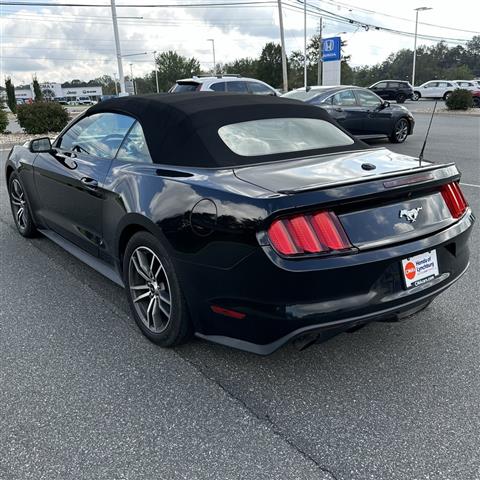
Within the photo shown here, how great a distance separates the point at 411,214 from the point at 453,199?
1.65ft

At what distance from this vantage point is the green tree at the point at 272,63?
64875mm

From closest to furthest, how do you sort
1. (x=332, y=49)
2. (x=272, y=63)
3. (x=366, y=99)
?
1. (x=366, y=99)
2. (x=332, y=49)
3. (x=272, y=63)

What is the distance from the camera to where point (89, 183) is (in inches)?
143

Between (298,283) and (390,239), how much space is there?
0.56 meters

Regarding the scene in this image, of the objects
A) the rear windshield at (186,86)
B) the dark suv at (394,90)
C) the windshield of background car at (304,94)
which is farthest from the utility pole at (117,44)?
the dark suv at (394,90)

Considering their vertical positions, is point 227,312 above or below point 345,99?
below

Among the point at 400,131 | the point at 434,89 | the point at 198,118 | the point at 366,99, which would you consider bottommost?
the point at 434,89

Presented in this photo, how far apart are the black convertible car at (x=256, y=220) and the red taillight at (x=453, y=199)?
0.01m

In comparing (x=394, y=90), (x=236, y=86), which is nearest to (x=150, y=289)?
(x=236, y=86)

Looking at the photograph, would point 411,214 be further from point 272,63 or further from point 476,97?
point 272,63

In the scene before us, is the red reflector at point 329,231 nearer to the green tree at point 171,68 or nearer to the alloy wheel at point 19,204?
the alloy wheel at point 19,204

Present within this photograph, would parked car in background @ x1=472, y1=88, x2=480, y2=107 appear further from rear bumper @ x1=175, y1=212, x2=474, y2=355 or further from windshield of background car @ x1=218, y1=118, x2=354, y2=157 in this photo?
rear bumper @ x1=175, y1=212, x2=474, y2=355

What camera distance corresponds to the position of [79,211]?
3.88 m

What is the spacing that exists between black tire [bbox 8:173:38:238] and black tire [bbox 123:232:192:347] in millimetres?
2422
